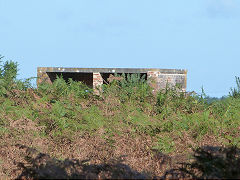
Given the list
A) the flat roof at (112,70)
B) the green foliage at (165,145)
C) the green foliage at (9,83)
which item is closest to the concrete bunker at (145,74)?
the flat roof at (112,70)

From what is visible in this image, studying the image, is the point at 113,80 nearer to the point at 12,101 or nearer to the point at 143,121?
the point at 143,121

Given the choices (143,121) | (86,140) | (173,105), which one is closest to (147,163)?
(86,140)

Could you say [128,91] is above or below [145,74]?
below

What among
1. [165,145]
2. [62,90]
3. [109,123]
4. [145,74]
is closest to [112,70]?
[145,74]

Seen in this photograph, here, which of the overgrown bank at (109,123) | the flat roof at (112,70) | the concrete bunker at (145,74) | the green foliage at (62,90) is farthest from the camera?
the flat roof at (112,70)

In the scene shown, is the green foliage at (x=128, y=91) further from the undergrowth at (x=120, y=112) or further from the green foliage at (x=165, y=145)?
the green foliage at (x=165, y=145)

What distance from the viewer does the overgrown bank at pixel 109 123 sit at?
8.56 m

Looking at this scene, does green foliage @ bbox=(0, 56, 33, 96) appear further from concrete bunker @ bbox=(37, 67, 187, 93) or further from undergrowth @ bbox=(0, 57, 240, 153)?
concrete bunker @ bbox=(37, 67, 187, 93)

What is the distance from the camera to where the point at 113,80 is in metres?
13.3

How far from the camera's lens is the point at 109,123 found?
34.9 ft

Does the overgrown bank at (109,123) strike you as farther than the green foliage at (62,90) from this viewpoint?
No

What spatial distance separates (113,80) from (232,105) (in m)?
4.79

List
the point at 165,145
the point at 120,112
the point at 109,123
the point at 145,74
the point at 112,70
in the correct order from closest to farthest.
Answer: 1. the point at 165,145
2. the point at 109,123
3. the point at 120,112
4. the point at 145,74
5. the point at 112,70

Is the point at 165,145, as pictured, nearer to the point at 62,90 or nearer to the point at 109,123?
the point at 109,123
